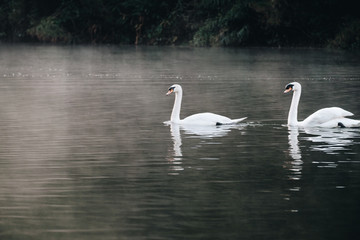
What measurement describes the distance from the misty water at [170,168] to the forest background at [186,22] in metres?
33.8

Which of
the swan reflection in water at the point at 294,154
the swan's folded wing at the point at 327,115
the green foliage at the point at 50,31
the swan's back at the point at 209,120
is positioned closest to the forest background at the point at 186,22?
the green foliage at the point at 50,31

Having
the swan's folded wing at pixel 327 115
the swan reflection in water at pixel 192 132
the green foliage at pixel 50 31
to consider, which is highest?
the swan's folded wing at pixel 327 115

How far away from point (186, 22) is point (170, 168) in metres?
59.2

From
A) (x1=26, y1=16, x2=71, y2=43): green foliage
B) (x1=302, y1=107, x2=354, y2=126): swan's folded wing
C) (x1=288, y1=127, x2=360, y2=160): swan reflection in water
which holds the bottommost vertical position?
(x1=26, y1=16, x2=71, y2=43): green foliage

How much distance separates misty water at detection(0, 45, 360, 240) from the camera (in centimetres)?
954

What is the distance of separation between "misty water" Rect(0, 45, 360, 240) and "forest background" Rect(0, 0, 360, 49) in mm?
33800

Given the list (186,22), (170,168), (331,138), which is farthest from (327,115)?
(186,22)

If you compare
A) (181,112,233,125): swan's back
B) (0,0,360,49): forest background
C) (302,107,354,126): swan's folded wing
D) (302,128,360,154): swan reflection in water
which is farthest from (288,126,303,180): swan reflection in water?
(0,0,360,49): forest background

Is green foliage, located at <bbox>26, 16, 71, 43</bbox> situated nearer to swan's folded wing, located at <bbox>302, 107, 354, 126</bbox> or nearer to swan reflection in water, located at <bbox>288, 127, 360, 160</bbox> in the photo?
swan reflection in water, located at <bbox>288, 127, 360, 160</bbox>

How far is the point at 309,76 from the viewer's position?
35.0 metres

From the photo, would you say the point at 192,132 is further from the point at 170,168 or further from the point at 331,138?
the point at 170,168

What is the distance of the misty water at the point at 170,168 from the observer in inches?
376

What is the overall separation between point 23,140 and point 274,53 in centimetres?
4035

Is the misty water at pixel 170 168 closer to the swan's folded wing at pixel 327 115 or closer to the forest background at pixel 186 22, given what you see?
the swan's folded wing at pixel 327 115
